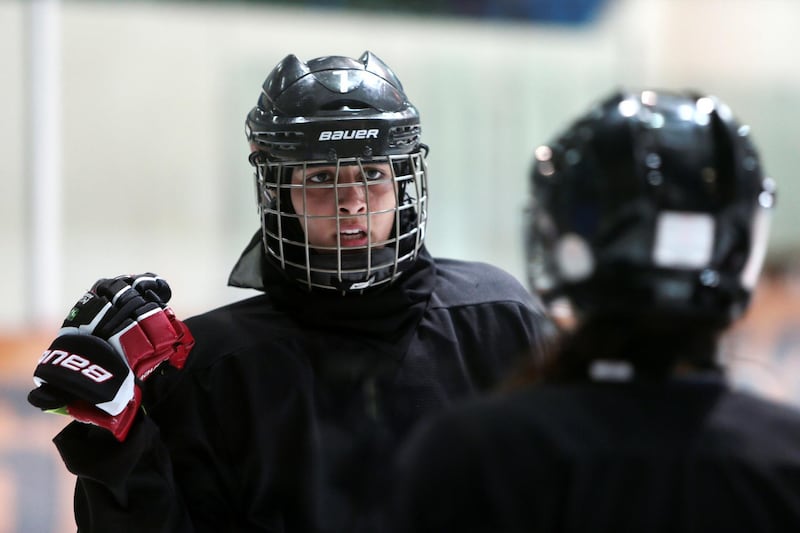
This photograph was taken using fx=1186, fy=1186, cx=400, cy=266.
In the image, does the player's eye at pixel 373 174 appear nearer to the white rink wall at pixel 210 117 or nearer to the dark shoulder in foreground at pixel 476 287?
the dark shoulder in foreground at pixel 476 287

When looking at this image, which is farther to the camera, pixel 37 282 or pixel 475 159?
pixel 475 159

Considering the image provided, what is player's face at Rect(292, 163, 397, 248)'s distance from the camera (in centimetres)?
207

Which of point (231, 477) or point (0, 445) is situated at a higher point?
point (231, 477)

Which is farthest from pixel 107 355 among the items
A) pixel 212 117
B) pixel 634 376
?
pixel 212 117

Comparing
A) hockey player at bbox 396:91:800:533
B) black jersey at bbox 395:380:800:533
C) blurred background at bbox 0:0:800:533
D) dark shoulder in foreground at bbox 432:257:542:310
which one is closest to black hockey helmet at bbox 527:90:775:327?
hockey player at bbox 396:91:800:533

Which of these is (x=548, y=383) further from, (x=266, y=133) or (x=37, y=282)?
(x=37, y=282)

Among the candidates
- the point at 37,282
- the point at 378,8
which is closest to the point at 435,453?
the point at 37,282

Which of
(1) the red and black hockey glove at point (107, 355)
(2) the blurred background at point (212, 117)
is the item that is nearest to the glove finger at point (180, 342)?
(1) the red and black hockey glove at point (107, 355)

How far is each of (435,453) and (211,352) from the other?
915mm

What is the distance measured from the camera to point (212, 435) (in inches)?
80.3

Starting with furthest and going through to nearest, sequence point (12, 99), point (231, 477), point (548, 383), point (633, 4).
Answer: point (633, 4), point (12, 99), point (231, 477), point (548, 383)

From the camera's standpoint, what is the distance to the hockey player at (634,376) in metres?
1.21

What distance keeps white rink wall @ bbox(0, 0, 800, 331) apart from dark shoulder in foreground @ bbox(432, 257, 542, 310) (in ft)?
10.6

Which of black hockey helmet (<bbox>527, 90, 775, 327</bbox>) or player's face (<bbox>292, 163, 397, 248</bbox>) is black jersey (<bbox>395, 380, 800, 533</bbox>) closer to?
black hockey helmet (<bbox>527, 90, 775, 327</bbox>)
